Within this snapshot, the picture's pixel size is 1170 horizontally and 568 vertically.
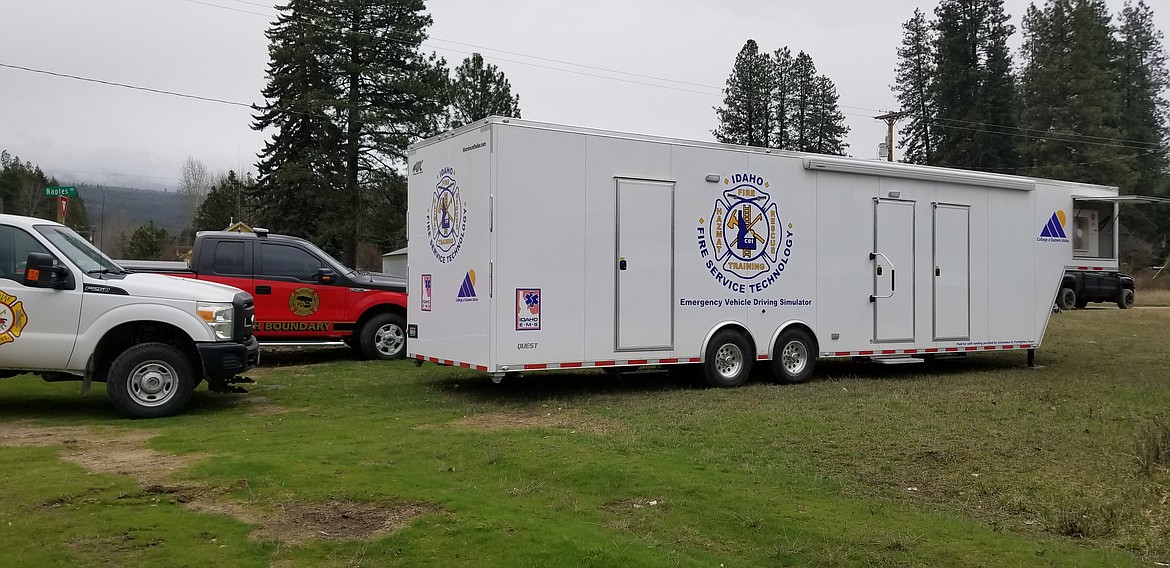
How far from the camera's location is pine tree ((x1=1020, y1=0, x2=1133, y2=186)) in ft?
143

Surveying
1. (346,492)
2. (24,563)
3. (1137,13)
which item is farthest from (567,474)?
(1137,13)

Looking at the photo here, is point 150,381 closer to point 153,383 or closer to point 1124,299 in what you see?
point 153,383

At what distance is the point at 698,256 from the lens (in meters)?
10.9

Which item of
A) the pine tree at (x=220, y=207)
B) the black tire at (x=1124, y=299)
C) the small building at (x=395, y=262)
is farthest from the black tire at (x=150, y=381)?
the pine tree at (x=220, y=207)

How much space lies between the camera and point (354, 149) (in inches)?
1355

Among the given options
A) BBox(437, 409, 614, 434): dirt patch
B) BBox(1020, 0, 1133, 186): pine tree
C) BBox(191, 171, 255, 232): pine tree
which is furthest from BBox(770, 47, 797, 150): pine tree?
BBox(437, 409, 614, 434): dirt patch

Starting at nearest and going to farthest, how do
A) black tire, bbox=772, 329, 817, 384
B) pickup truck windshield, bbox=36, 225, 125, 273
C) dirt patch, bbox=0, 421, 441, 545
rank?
1. dirt patch, bbox=0, 421, 441, 545
2. pickup truck windshield, bbox=36, 225, 125, 273
3. black tire, bbox=772, 329, 817, 384

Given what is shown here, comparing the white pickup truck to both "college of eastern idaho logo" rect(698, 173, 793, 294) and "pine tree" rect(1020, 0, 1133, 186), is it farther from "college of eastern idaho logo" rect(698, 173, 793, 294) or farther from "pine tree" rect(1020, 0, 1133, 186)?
"pine tree" rect(1020, 0, 1133, 186)

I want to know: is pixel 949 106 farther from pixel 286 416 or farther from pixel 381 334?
pixel 286 416

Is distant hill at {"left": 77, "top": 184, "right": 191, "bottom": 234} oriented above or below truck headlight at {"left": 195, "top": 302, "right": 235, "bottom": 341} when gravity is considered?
above

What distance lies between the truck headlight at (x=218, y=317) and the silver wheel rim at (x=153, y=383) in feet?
1.89

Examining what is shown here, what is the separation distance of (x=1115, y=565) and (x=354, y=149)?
107 ft

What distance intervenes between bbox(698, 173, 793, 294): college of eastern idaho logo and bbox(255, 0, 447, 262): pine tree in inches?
982

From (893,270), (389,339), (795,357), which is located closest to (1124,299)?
(893,270)
